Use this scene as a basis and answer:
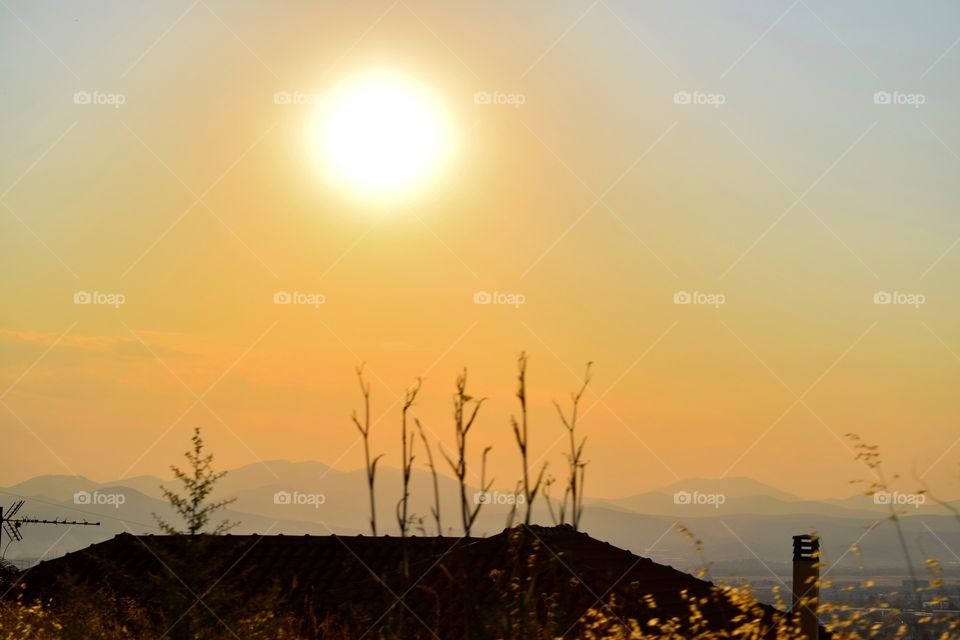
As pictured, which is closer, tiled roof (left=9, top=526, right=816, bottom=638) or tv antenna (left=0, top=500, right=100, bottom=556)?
tiled roof (left=9, top=526, right=816, bottom=638)

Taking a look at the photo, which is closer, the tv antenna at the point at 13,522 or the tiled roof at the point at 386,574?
the tiled roof at the point at 386,574

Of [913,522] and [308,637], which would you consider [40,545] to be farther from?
[913,522]

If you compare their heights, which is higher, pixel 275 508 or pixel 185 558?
pixel 275 508

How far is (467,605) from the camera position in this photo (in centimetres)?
613

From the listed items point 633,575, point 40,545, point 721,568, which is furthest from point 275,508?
point 40,545

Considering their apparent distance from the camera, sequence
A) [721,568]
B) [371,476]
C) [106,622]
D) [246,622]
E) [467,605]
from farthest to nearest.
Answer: [106,622] < [246,622] < [721,568] < [467,605] < [371,476]

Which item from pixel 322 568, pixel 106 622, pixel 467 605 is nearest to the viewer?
pixel 467 605

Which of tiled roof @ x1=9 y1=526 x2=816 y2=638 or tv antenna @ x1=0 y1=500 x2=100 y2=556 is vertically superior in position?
tv antenna @ x1=0 y1=500 x2=100 y2=556

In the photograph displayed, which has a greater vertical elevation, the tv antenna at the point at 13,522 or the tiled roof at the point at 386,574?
the tv antenna at the point at 13,522

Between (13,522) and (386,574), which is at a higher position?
(13,522)

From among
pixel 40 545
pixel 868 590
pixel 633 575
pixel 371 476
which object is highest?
pixel 40 545

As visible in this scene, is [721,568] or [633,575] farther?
[633,575]

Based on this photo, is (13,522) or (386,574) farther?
(13,522)

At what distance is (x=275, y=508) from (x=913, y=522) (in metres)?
9.73
